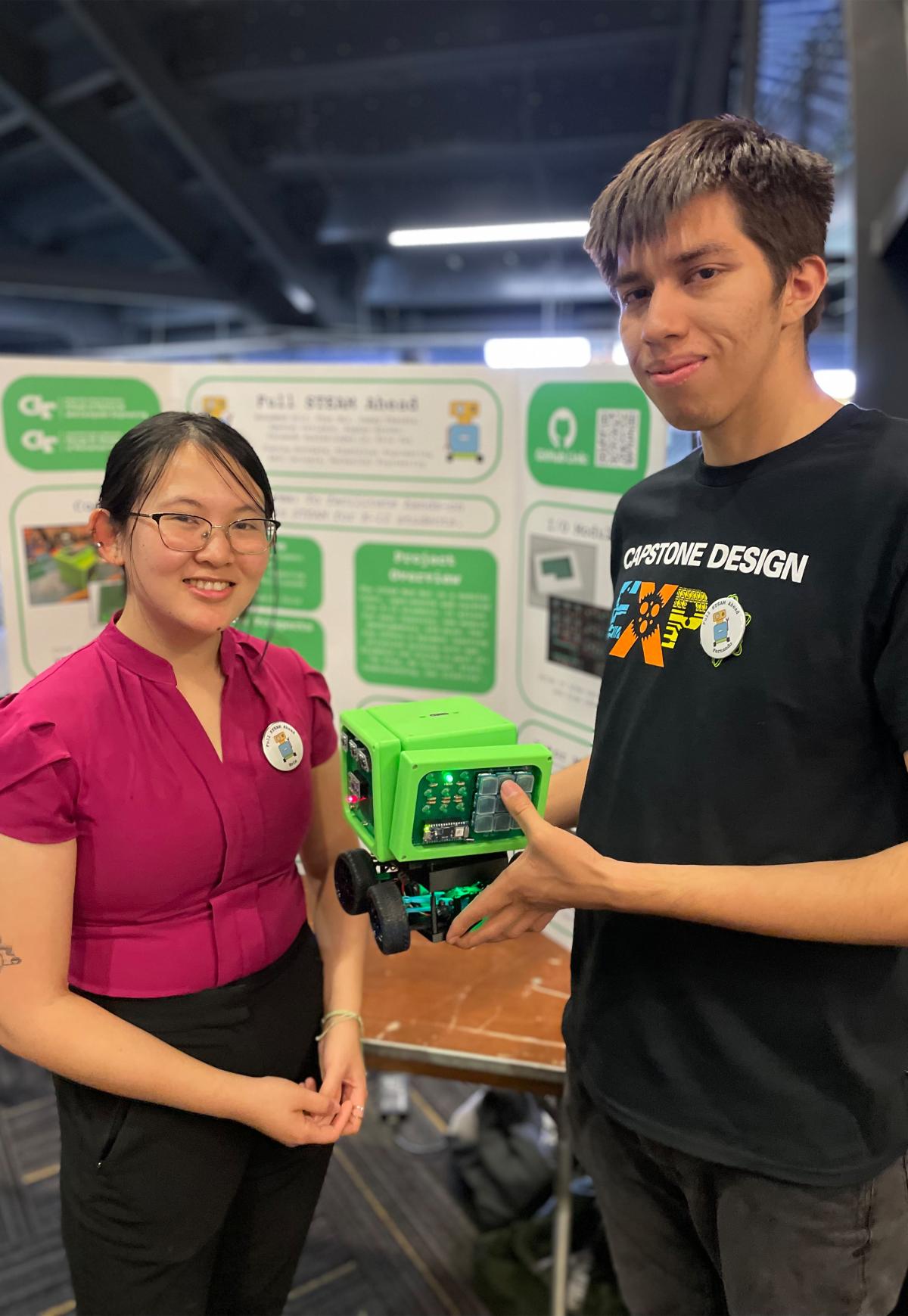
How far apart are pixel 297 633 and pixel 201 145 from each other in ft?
14.1

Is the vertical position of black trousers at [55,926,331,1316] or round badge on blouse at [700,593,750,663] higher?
round badge on blouse at [700,593,750,663]

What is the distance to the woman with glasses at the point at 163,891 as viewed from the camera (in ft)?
3.27

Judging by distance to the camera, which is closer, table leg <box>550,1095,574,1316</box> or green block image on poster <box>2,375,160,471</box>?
table leg <box>550,1095,574,1316</box>

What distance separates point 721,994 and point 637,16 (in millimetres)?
4623

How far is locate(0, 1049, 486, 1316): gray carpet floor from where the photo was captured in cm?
199

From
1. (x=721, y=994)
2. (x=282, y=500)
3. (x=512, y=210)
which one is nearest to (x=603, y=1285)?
(x=721, y=994)

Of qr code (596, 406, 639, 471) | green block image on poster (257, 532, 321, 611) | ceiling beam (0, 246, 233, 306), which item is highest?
ceiling beam (0, 246, 233, 306)

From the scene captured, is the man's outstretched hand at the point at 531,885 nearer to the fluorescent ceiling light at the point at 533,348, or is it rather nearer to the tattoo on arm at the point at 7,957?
the tattoo on arm at the point at 7,957

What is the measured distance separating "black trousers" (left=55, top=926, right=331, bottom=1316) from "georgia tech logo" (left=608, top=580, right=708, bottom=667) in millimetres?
636

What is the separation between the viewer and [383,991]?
6.23 feet

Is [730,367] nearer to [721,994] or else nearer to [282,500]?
[721,994]

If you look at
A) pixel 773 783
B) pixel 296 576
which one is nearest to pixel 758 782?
pixel 773 783

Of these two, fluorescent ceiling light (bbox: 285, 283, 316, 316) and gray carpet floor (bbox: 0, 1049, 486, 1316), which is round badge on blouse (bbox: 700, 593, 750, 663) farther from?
→ fluorescent ceiling light (bbox: 285, 283, 316, 316)

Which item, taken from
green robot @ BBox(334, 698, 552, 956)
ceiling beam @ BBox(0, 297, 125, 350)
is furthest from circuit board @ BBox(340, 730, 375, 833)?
ceiling beam @ BBox(0, 297, 125, 350)
